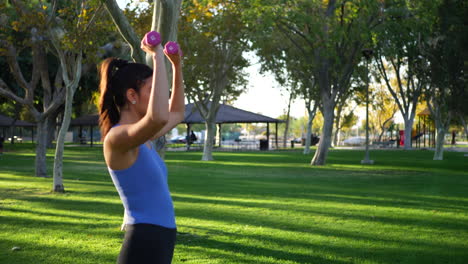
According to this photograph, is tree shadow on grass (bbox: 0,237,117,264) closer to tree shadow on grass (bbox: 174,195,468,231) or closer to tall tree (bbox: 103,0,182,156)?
tall tree (bbox: 103,0,182,156)

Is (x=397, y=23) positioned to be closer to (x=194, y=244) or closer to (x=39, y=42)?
(x=39, y=42)

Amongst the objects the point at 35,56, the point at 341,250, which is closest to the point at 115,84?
the point at 341,250

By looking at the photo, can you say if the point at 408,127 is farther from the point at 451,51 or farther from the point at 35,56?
the point at 35,56

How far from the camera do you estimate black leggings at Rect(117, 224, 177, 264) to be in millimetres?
2525

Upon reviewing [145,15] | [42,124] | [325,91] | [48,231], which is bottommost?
[48,231]

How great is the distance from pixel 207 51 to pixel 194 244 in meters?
23.6

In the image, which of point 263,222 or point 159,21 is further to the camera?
point 263,222

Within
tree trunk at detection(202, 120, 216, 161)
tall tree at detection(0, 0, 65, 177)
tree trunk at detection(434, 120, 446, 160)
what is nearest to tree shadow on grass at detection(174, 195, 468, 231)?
tall tree at detection(0, 0, 65, 177)

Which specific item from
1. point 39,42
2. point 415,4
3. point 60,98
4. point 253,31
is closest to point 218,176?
point 60,98

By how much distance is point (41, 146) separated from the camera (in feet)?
62.6

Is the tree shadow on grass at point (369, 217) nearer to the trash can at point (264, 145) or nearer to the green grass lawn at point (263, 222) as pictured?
the green grass lawn at point (263, 222)

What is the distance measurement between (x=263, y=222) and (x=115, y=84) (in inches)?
306

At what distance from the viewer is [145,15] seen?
21.8 m

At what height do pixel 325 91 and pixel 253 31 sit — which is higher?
pixel 253 31
